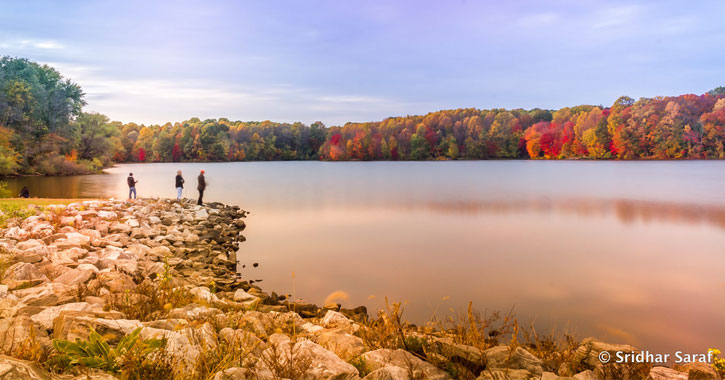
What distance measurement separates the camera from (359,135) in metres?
136

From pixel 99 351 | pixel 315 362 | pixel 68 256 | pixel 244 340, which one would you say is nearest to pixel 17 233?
pixel 68 256

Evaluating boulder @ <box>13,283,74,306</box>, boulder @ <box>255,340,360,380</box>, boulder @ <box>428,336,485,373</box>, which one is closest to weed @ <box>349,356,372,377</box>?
boulder @ <box>255,340,360,380</box>

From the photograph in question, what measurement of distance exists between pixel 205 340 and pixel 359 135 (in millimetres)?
133073

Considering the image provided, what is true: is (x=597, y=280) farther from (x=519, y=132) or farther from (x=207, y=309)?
(x=519, y=132)

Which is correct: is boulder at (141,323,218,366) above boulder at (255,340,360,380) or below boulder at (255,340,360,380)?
above

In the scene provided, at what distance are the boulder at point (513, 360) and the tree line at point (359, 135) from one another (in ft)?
152

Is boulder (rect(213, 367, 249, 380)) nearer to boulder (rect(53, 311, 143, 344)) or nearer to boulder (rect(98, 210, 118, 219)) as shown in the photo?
boulder (rect(53, 311, 143, 344))

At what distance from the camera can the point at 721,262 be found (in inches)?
513

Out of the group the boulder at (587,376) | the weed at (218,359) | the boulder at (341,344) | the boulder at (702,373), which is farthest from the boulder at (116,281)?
the boulder at (702,373)

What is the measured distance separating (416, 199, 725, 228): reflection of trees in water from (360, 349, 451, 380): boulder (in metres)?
20.0

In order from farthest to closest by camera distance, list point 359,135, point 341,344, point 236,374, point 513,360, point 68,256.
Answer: point 359,135 → point 68,256 → point 341,344 → point 513,360 → point 236,374

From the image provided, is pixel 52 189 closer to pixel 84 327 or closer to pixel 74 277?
pixel 74 277

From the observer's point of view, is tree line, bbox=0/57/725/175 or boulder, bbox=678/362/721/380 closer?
boulder, bbox=678/362/721/380

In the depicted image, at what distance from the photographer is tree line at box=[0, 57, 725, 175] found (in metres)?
50.9
